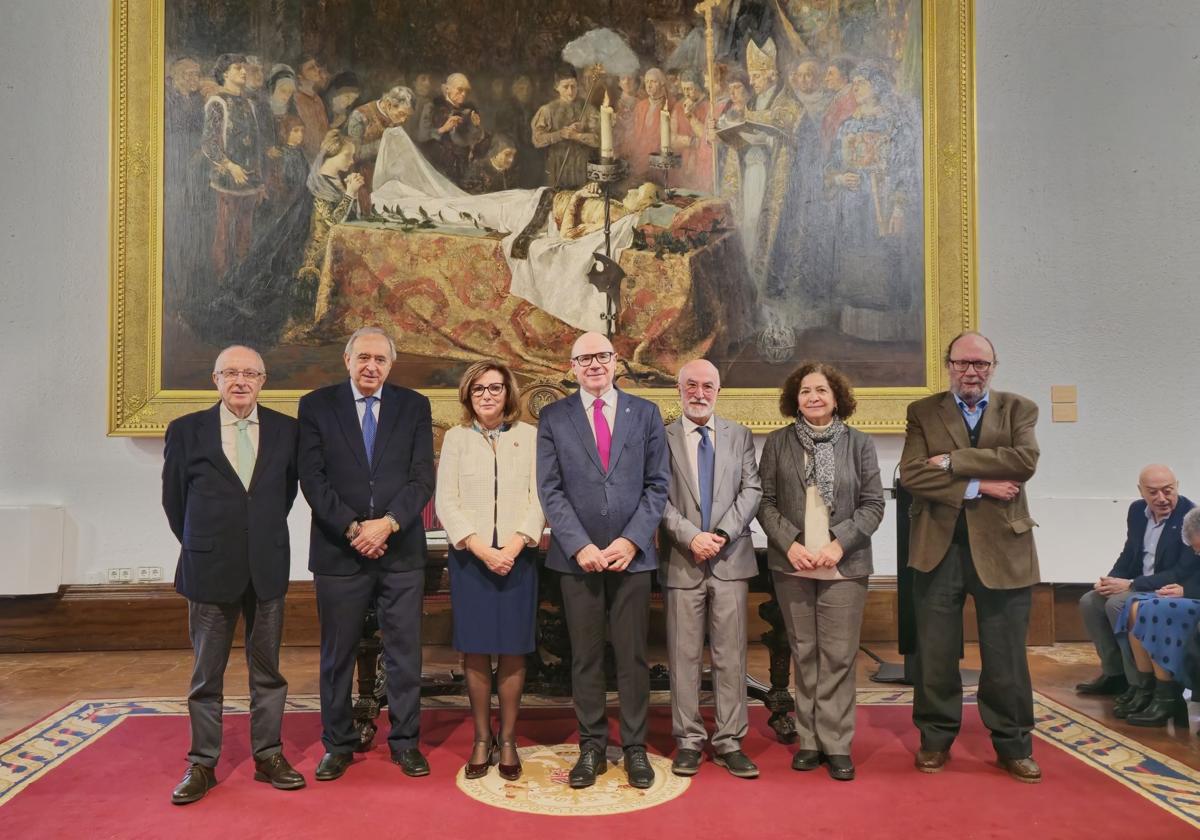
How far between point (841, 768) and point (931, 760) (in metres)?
0.43

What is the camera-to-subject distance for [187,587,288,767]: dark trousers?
3453mm

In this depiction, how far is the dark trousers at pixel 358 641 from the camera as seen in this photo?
11.9 feet

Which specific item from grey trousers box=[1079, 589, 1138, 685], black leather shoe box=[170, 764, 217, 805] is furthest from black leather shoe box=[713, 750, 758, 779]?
grey trousers box=[1079, 589, 1138, 685]

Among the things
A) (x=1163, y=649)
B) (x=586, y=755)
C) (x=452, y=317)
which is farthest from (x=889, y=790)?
(x=452, y=317)

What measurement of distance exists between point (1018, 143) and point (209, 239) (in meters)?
5.86

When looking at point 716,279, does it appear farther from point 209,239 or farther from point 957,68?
point 209,239

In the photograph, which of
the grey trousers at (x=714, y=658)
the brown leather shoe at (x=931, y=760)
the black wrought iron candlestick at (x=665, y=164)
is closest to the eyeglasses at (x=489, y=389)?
the grey trousers at (x=714, y=658)

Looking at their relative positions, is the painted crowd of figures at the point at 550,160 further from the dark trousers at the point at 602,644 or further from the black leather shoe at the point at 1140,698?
the dark trousers at the point at 602,644

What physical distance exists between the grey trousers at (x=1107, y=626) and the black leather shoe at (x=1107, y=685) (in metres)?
0.02

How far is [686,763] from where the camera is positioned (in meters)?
3.62

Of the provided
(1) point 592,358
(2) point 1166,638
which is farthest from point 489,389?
(2) point 1166,638

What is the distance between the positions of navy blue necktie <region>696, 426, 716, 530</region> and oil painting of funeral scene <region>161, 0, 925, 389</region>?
2.64 m

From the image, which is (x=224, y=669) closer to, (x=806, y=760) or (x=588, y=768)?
(x=588, y=768)

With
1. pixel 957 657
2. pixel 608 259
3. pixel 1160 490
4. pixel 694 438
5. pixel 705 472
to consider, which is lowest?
pixel 957 657
